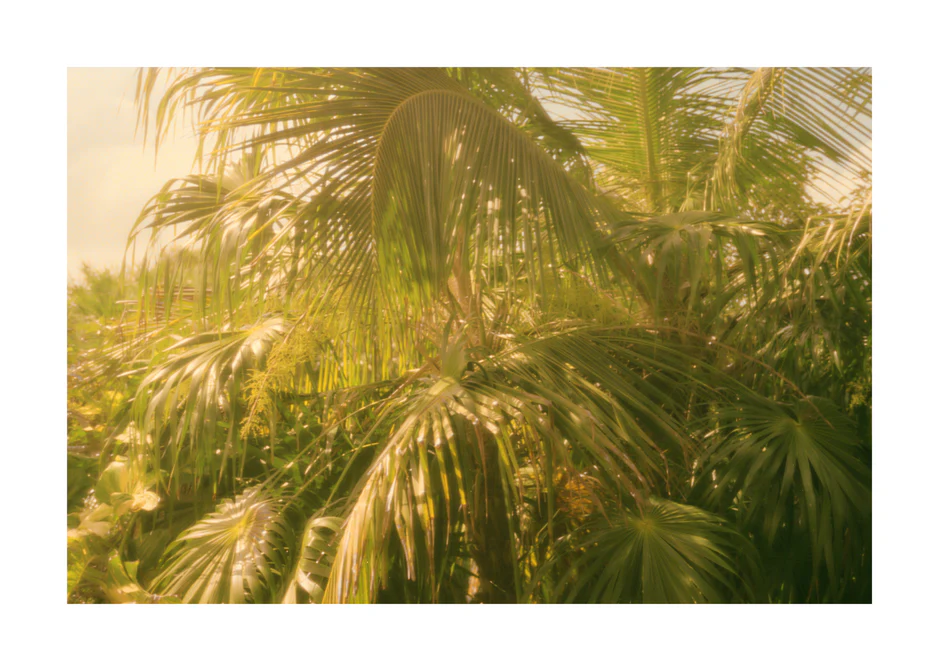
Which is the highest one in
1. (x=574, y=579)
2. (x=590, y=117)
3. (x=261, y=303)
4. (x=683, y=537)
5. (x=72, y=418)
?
(x=590, y=117)

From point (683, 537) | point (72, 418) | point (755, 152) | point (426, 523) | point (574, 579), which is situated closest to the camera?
point (426, 523)

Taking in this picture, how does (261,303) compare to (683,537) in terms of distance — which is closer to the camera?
(683,537)

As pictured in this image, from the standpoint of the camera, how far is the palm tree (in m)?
1.19

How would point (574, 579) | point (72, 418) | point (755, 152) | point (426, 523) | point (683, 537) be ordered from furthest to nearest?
point (755, 152), point (72, 418), point (574, 579), point (683, 537), point (426, 523)

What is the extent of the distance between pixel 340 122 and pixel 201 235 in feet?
1.21

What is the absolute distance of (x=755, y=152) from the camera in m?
1.61

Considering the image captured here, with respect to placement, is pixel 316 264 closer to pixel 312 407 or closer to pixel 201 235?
pixel 201 235

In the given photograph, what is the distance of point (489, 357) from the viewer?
125 centimetres

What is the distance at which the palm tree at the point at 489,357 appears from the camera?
1.19 metres

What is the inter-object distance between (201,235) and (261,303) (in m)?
0.18

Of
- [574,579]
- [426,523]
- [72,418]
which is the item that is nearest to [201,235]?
[72,418]

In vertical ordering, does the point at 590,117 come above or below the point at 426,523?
above

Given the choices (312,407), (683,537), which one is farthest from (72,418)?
(683,537)
